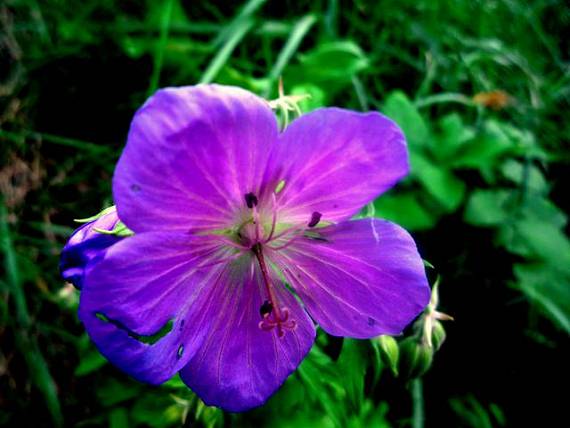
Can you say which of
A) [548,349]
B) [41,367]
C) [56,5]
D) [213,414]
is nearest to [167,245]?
[213,414]

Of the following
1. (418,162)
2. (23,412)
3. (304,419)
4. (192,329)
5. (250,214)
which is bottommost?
(23,412)

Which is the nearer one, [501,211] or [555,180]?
[501,211]

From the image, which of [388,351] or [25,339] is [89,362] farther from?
[388,351]

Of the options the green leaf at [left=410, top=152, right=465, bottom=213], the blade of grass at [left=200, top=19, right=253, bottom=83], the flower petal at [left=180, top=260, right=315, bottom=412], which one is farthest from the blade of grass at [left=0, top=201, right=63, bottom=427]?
the green leaf at [left=410, top=152, right=465, bottom=213]

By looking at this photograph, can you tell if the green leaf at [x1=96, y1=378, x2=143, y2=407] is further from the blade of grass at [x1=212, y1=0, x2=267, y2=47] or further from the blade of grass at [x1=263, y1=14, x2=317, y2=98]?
the blade of grass at [x1=212, y1=0, x2=267, y2=47]

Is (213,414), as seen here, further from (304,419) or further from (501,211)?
(501,211)

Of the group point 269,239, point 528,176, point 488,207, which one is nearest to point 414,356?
point 269,239

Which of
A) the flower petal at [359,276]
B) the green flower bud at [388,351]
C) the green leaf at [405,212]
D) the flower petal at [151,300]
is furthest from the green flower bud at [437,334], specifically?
the green leaf at [405,212]
